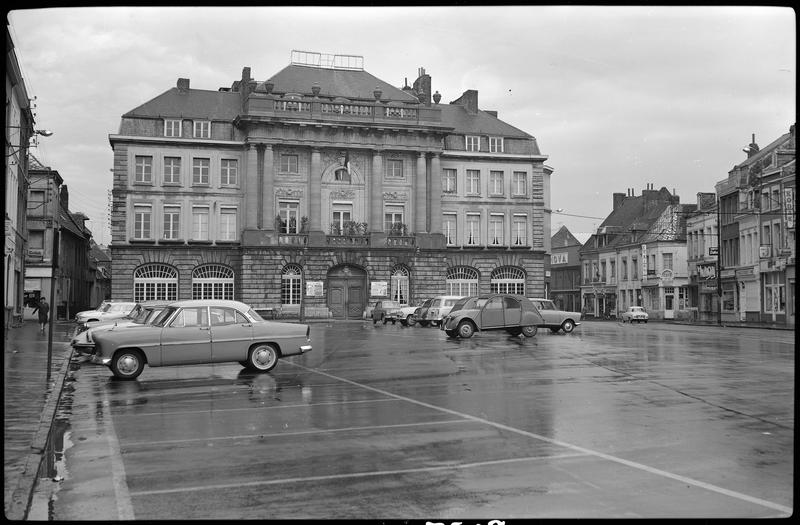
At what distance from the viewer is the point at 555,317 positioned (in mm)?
33719

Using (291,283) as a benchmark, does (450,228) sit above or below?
above

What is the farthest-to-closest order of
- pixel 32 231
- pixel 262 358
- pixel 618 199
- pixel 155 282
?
1. pixel 618 199
2. pixel 155 282
3. pixel 32 231
4. pixel 262 358

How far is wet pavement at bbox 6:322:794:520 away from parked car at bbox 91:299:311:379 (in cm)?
48

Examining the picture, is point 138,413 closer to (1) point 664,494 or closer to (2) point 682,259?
(1) point 664,494

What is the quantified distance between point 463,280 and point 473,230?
13.6 feet

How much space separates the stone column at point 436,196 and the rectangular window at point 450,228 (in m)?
1.45

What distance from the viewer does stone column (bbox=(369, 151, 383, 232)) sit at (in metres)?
62.9

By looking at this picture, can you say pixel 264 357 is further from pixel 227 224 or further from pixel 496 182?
pixel 496 182

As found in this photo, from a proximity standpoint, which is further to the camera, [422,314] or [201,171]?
[201,171]

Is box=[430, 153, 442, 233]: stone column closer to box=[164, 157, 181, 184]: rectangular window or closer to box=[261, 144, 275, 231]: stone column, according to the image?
box=[261, 144, 275, 231]: stone column

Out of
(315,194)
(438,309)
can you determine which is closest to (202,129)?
(315,194)

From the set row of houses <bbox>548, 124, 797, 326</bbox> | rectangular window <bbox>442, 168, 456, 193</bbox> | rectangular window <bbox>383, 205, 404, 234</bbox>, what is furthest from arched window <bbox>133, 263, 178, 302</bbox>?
row of houses <bbox>548, 124, 797, 326</bbox>

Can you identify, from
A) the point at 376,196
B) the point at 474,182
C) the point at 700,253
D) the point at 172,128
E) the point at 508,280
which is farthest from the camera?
the point at 700,253

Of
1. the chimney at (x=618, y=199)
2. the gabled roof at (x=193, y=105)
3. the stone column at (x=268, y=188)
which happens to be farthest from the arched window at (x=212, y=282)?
the chimney at (x=618, y=199)
